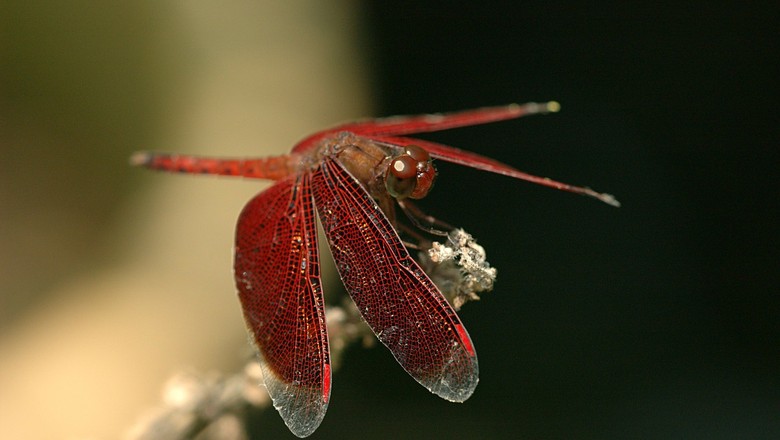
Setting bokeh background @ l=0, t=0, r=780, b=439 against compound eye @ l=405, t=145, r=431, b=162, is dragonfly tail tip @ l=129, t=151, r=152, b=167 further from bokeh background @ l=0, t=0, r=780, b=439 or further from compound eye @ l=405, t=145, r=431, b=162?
compound eye @ l=405, t=145, r=431, b=162

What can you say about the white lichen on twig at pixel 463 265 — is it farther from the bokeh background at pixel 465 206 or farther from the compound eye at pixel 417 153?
the bokeh background at pixel 465 206

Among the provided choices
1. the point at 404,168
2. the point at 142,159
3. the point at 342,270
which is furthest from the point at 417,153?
the point at 142,159

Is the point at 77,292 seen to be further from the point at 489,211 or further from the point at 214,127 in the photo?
the point at 489,211

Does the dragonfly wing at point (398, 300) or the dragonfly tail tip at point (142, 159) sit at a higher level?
the dragonfly tail tip at point (142, 159)

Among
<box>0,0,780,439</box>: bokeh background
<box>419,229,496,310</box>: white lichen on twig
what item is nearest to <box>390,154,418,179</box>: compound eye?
<box>419,229,496,310</box>: white lichen on twig

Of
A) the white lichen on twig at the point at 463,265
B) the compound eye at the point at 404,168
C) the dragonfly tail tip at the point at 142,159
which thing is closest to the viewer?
the white lichen on twig at the point at 463,265

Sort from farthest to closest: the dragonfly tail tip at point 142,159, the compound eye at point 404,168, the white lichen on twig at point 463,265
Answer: the dragonfly tail tip at point 142,159
the compound eye at point 404,168
the white lichen on twig at point 463,265

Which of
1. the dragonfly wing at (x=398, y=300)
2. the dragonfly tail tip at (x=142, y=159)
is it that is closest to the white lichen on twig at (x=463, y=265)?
the dragonfly wing at (x=398, y=300)

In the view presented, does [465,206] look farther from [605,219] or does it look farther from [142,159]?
[142,159]
